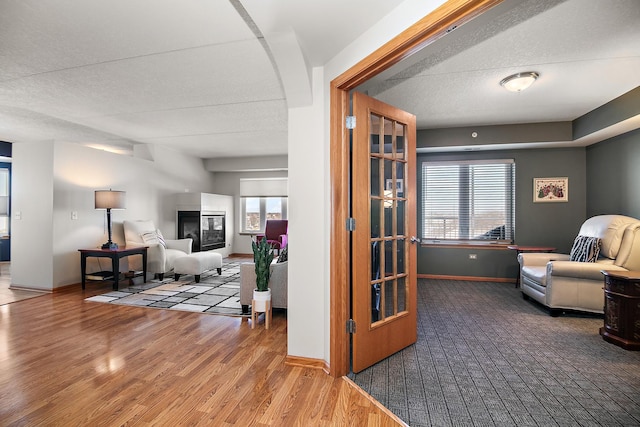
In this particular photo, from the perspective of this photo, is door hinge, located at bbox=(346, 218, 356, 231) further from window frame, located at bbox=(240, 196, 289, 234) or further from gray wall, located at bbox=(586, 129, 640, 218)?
window frame, located at bbox=(240, 196, 289, 234)

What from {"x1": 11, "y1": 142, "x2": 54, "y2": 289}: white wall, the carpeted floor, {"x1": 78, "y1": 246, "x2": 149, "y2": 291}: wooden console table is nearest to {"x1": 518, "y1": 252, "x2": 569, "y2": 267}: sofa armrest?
the carpeted floor

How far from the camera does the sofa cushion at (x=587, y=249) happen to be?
138 inches

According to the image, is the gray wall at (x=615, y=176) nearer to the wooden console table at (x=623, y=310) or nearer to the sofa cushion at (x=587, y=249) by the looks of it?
the sofa cushion at (x=587, y=249)

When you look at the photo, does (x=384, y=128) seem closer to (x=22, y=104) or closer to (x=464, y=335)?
(x=464, y=335)

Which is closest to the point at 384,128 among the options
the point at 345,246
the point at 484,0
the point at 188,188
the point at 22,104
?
the point at 345,246

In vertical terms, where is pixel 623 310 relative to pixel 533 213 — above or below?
below

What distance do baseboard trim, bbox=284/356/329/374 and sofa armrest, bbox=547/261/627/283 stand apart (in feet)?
9.11

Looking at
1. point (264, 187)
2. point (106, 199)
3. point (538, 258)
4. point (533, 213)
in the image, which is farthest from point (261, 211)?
point (538, 258)

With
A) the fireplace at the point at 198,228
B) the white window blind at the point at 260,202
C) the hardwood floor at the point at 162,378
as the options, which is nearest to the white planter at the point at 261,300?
the hardwood floor at the point at 162,378

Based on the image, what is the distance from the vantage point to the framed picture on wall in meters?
5.02

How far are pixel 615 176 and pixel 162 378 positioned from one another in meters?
5.77

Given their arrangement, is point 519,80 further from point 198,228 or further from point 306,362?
point 198,228

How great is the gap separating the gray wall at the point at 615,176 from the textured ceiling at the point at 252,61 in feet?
2.34

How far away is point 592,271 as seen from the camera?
3260 millimetres
